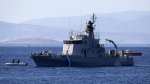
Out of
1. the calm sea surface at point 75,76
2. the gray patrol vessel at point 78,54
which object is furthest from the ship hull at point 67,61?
the calm sea surface at point 75,76

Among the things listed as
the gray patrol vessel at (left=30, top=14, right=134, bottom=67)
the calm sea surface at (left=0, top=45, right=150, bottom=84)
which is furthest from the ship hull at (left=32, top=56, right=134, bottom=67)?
the calm sea surface at (left=0, top=45, right=150, bottom=84)

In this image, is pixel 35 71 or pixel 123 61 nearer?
pixel 35 71

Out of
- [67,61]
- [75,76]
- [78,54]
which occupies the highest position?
[78,54]

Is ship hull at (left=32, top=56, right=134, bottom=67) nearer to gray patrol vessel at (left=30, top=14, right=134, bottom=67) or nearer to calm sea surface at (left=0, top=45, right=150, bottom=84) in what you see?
gray patrol vessel at (left=30, top=14, right=134, bottom=67)

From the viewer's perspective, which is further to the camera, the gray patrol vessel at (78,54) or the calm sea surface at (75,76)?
the gray patrol vessel at (78,54)

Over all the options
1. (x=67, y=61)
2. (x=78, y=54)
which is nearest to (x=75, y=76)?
(x=67, y=61)

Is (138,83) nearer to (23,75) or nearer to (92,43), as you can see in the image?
(23,75)

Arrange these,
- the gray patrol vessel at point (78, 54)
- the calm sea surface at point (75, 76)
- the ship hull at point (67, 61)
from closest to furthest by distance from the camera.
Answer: the calm sea surface at point (75, 76)
the ship hull at point (67, 61)
the gray patrol vessel at point (78, 54)

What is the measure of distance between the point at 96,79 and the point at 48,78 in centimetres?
662

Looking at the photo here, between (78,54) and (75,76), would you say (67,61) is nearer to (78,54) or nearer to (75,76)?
(78,54)

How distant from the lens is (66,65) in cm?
9631

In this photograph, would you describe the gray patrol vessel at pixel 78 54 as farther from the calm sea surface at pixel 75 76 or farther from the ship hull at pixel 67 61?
the calm sea surface at pixel 75 76

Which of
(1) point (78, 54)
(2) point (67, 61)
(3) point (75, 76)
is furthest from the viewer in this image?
(1) point (78, 54)

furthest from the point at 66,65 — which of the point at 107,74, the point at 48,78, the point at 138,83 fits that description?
the point at 138,83
